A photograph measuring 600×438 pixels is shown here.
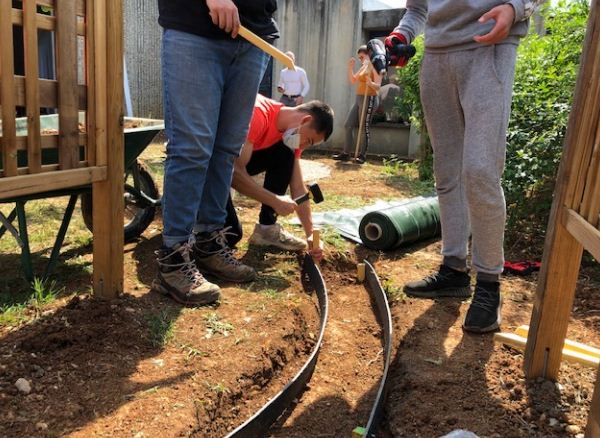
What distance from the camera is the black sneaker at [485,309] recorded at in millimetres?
2488

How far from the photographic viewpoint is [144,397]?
1917mm

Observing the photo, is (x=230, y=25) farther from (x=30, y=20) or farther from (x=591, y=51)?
(x=591, y=51)

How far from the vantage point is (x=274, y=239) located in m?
3.76

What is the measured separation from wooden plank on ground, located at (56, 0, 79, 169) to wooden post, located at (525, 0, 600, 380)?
187 cm

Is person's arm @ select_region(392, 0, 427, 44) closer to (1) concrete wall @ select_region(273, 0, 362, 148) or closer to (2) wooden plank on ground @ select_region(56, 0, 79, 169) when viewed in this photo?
(2) wooden plank on ground @ select_region(56, 0, 79, 169)

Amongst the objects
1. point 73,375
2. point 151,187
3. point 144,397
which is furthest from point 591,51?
point 151,187

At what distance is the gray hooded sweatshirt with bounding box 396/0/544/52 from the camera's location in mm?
2277

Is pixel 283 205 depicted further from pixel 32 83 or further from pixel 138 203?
pixel 32 83

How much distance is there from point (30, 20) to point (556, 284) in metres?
2.10

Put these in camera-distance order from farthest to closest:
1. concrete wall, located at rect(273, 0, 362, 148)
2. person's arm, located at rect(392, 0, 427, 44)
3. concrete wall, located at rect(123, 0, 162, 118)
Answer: concrete wall, located at rect(273, 0, 362, 148), concrete wall, located at rect(123, 0, 162, 118), person's arm, located at rect(392, 0, 427, 44)

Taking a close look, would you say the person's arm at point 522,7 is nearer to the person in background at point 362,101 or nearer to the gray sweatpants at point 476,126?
the gray sweatpants at point 476,126

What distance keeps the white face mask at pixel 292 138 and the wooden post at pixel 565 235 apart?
78.5 inches

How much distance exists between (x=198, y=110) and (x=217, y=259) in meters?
0.88

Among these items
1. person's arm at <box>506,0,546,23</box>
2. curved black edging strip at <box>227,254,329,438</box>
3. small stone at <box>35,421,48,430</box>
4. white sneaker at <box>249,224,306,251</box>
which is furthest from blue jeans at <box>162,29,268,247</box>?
person's arm at <box>506,0,546,23</box>
